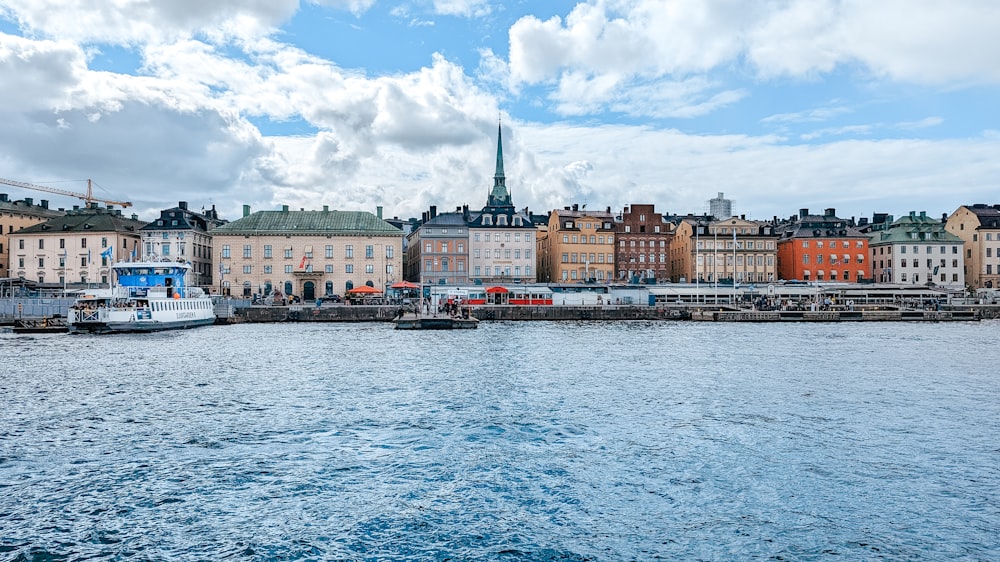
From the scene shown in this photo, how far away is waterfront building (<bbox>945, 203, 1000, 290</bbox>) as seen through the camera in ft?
364

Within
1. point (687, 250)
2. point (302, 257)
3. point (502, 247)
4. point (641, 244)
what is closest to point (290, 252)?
point (302, 257)

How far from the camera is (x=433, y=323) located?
2486 inches

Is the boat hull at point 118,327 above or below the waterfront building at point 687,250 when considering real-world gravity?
below

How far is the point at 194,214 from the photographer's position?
10200 cm

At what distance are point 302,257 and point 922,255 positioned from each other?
8857 centimetres

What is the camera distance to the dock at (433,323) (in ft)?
207

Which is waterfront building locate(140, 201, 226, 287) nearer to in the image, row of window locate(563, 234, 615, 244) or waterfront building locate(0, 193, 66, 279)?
waterfront building locate(0, 193, 66, 279)

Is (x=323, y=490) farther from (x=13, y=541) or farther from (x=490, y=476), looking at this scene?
(x=13, y=541)

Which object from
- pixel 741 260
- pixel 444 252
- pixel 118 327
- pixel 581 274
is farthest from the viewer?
pixel 741 260

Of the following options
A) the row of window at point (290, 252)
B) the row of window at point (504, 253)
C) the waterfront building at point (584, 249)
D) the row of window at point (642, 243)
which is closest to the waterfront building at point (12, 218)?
the row of window at point (290, 252)

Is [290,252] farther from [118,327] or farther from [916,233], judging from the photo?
[916,233]

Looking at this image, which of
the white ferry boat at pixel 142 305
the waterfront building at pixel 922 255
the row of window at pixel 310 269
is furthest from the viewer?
the waterfront building at pixel 922 255

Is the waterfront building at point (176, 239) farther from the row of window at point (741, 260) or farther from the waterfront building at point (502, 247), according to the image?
the row of window at point (741, 260)

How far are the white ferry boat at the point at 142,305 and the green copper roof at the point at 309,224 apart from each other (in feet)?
77.8
